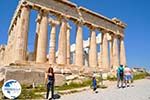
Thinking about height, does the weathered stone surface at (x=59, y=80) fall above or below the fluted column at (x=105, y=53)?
below

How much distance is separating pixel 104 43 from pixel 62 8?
1124 cm

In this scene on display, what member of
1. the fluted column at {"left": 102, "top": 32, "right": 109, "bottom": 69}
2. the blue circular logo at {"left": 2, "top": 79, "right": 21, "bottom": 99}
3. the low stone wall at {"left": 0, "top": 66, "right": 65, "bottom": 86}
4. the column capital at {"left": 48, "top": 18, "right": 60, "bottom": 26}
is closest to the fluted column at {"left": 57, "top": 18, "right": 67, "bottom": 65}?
the column capital at {"left": 48, "top": 18, "right": 60, "bottom": 26}

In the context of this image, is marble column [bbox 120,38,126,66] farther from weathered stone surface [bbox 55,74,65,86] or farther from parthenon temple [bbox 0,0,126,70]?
weathered stone surface [bbox 55,74,65,86]

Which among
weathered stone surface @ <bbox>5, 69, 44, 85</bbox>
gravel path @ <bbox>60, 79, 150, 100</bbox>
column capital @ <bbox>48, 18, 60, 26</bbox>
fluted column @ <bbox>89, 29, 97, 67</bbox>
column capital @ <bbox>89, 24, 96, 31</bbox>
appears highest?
column capital @ <bbox>48, 18, 60, 26</bbox>

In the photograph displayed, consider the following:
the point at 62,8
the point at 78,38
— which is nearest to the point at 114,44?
the point at 78,38

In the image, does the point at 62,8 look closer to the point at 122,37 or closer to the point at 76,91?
the point at 122,37

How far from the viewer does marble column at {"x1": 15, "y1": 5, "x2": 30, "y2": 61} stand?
34.1m

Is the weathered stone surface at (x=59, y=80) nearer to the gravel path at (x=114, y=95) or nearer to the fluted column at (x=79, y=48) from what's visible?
the gravel path at (x=114, y=95)

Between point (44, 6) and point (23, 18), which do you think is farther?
point (44, 6)

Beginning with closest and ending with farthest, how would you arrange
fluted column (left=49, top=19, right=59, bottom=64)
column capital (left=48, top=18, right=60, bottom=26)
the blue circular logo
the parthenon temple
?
the blue circular logo
the parthenon temple
fluted column (left=49, top=19, right=59, bottom=64)
column capital (left=48, top=18, right=60, bottom=26)

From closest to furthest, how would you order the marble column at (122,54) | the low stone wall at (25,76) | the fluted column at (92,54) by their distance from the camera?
1. the low stone wall at (25,76)
2. the fluted column at (92,54)
3. the marble column at (122,54)

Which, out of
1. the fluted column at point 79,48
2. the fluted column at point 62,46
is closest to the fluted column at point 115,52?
the fluted column at point 79,48

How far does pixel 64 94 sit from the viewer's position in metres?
19.2

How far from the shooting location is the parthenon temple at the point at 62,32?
35.8 m
